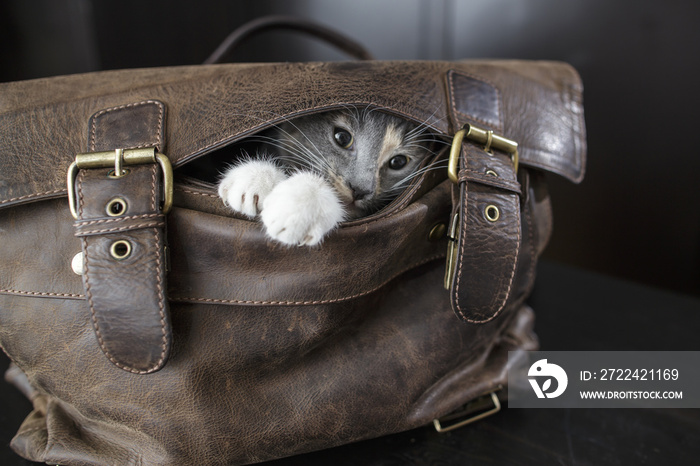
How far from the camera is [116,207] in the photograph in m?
A: 0.54

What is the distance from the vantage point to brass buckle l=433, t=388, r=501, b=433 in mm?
723

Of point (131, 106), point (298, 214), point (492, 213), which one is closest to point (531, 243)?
point (492, 213)

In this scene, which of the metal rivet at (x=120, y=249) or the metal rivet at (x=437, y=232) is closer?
the metal rivet at (x=120, y=249)

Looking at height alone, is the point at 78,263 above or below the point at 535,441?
above

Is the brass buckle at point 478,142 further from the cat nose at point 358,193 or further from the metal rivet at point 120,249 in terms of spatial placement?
the metal rivet at point 120,249

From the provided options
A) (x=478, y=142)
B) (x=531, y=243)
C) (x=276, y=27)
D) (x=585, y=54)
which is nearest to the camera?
(x=478, y=142)

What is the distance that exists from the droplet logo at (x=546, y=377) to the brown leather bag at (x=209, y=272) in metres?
0.23

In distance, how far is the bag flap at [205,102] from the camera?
22.6 inches

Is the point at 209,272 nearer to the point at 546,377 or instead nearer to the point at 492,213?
the point at 492,213

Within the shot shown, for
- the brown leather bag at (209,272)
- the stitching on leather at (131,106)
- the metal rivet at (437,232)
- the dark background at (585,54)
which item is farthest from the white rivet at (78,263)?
the dark background at (585,54)

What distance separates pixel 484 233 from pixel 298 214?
10.2 inches

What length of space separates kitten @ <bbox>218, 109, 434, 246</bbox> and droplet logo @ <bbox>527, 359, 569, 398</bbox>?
1.32 feet

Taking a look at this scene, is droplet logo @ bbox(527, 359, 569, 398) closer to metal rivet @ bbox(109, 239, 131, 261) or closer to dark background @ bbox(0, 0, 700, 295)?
metal rivet @ bbox(109, 239, 131, 261)

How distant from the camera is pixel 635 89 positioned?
1.58 m
